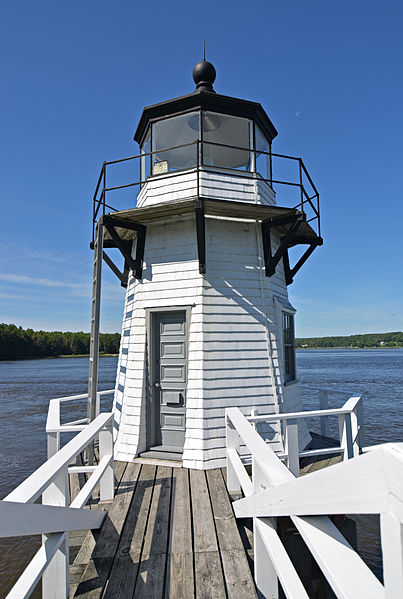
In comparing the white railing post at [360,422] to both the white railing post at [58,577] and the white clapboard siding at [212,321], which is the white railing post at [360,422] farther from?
the white railing post at [58,577]

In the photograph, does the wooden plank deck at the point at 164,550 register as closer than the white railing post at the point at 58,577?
No

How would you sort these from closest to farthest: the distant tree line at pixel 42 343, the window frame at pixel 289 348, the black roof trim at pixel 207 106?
the black roof trim at pixel 207 106 < the window frame at pixel 289 348 < the distant tree line at pixel 42 343

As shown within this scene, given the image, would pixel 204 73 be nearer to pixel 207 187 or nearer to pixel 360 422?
pixel 207 187

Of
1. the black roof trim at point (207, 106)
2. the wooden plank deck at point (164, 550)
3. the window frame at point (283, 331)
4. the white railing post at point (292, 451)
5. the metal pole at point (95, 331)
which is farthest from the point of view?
the window frame at point (283, 331)

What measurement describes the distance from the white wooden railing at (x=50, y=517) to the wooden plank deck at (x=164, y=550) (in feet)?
0.94

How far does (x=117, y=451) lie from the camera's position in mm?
6629

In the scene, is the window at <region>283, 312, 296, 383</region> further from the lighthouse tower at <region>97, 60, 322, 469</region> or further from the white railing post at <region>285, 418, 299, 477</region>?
the white railing post at <region>285, 418, 299, 477</region>

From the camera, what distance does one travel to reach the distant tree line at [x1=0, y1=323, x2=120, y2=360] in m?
78.9

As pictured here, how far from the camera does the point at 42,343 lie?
3334 inches

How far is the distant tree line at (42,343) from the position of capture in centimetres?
7888

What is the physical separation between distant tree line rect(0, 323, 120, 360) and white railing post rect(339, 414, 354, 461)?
79.6 m

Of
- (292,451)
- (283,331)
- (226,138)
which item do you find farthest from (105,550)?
(226,138)

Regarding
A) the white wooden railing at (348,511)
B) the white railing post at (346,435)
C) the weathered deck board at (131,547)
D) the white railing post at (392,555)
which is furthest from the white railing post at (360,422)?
the white railing post at (392,555)

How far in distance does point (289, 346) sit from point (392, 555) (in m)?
7.19
